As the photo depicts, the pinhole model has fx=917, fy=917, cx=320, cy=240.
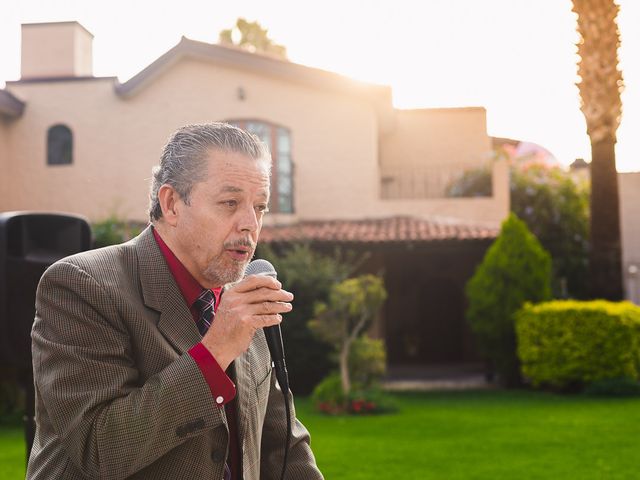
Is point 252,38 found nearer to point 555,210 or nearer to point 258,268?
point 555,210

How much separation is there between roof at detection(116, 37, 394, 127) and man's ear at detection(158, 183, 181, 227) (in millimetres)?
18842

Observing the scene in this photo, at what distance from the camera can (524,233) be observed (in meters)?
17.1

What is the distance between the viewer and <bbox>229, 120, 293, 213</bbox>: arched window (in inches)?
839

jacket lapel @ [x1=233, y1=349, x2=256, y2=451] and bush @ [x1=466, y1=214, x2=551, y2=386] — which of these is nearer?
jacket lapel @ [x1=233, y1=349, x2=256, y2=451]

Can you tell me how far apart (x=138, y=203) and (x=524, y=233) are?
924 cm

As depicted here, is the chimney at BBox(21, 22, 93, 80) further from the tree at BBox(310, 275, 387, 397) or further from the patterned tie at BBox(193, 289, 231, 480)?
the patterned tie at BBox(193, 289, 231, 480)

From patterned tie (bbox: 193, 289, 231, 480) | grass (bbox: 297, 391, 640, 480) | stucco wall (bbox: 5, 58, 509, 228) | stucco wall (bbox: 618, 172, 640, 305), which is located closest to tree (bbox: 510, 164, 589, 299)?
stucco wall (bbox: 5, 58, 509, 228)

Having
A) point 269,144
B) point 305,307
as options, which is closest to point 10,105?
point 269,144

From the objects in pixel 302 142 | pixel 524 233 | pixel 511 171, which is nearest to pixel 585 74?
pixel 524 233

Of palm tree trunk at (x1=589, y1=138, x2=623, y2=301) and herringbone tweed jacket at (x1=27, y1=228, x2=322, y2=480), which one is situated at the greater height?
palm tree trunk at (x1=589, y1=138, x2=623, y2=301)

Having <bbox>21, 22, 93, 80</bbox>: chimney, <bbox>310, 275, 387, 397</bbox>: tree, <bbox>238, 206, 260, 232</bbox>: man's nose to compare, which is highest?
<bbox>21, 22, 93, 80</bbox>: chimney

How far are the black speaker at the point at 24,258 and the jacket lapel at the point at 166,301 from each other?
280 cm

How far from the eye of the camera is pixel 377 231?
19781 mm

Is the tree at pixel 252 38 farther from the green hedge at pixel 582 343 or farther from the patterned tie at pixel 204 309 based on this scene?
the patterned tie at pixel 204 309
